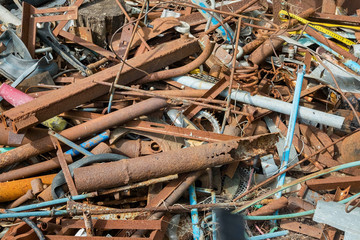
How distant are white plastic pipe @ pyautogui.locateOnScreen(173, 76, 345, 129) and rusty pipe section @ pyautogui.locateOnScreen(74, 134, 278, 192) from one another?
0.76 meters

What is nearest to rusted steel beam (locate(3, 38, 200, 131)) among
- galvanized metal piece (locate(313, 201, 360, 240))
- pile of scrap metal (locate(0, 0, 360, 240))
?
pile of scrap metal (locate(0, 0, 360, 240))

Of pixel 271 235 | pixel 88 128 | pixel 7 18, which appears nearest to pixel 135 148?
pixel 88 128

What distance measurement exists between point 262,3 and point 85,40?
3.05 meters

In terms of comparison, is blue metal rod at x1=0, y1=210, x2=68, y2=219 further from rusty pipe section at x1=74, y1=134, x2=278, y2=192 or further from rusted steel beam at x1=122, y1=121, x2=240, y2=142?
rusted steel beam at x1=122, y1=121, x2=240, y2=142

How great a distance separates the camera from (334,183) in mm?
Answer: 4496

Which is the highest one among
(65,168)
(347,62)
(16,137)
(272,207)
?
(347,62)

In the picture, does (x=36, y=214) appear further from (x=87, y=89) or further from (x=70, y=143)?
(x=87, y=89)

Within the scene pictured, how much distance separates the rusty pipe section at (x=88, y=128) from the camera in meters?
4.47

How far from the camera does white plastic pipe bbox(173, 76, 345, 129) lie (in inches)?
191

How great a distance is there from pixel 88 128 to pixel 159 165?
102 centimetres

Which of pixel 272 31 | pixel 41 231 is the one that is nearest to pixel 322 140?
pixel 272 31

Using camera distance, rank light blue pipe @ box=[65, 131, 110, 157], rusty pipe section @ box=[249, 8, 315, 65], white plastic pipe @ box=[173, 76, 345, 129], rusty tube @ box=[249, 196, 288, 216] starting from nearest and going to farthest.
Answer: rusty tube @ box=[249, 196, 288, 216] → light blue pipe @ box=[65, 131, 110, 157] → white plastic pipe @ box=[173, 76, 345, 129] → rusty pipe section @ box=[249, 8, 315, 65]

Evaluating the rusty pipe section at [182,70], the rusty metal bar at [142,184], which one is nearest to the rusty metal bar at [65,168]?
the rusty metal bar at [142,184]

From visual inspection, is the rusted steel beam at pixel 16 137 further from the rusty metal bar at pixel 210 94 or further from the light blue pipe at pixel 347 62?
the light blue pipe at pixel 347 62
